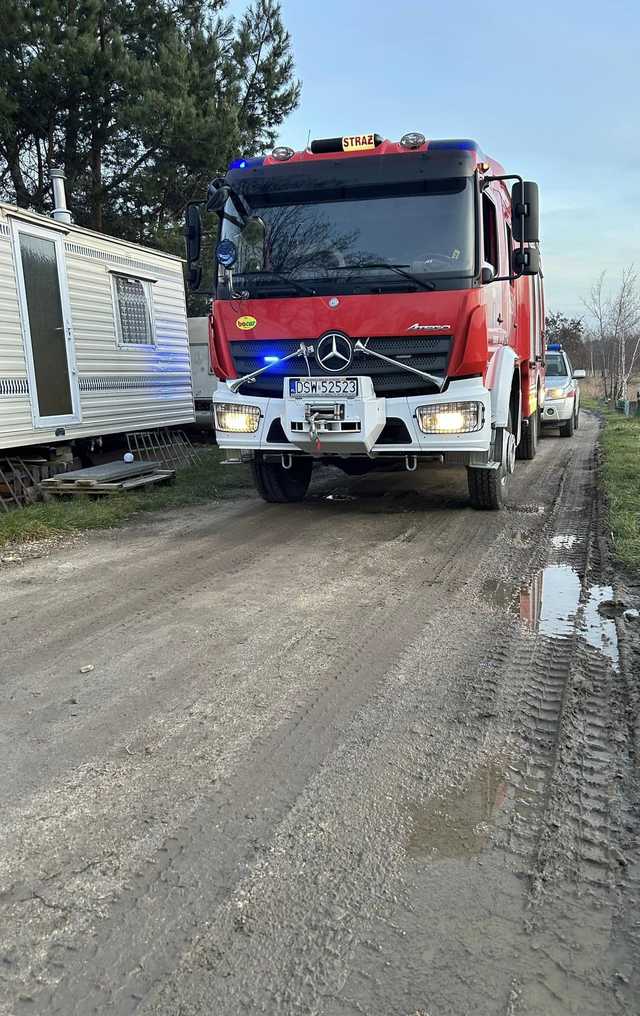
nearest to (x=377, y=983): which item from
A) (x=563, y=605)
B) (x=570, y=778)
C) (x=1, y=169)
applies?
(x=570, y=778)

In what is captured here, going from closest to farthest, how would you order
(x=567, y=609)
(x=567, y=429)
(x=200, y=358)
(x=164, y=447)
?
(x=567, y=609) < (x=164, y=447) < (x=567, y=429) < (x=200, y=358)

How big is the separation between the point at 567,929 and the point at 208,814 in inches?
47.3

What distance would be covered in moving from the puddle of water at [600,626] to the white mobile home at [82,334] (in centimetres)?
675

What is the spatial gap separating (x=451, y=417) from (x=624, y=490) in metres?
2.64

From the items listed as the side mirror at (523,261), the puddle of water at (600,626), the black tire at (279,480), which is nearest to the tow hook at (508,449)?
the side mirror at (523,261)

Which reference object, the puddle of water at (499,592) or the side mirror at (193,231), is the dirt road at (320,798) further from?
the side mirror at (193,231)

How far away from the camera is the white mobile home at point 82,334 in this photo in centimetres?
877

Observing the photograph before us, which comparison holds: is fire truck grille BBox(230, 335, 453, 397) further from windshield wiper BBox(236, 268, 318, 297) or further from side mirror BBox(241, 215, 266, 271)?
side mirror BBox(241, 215, 266, 271)

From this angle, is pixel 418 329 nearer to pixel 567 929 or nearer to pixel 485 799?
pixel 485 799

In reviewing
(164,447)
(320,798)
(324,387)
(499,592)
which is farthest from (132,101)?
(320,798)

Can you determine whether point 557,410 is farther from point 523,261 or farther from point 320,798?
point 320,798

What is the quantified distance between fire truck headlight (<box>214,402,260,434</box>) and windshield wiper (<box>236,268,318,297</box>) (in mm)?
1124

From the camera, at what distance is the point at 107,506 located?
27.3 feet

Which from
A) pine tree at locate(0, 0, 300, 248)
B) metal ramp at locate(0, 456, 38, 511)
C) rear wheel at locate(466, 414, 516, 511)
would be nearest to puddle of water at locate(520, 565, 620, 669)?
rear wheel at locate(466, 414, 516, 511)
